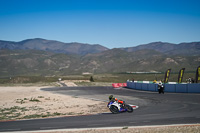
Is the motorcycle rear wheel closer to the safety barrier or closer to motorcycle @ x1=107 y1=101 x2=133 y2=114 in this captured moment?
motorcycle @ x1=107 y1=101 x2=133 y2=114

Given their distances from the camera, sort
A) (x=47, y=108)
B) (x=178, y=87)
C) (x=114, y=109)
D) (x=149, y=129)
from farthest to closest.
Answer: (x=178, y=87), (x=47, y=108), (x=114, y=109), (x=149, y=129)

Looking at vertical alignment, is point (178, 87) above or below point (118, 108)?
above

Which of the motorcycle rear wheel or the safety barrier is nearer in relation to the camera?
the motorcycle rear wheel

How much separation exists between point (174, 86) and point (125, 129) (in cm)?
2619

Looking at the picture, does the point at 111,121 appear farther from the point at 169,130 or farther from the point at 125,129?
the point at 169,130

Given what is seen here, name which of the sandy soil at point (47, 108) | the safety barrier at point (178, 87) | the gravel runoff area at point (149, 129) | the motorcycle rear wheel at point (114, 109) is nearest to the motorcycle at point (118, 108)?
the motorcycle rear wheel at point (114, 109)

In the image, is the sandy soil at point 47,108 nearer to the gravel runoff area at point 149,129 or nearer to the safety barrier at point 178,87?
the gravel runoff area at point 149,129

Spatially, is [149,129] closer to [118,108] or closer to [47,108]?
[118,108]

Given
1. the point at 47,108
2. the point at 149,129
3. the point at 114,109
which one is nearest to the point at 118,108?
the point at 114,109

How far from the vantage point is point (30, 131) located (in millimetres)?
13758

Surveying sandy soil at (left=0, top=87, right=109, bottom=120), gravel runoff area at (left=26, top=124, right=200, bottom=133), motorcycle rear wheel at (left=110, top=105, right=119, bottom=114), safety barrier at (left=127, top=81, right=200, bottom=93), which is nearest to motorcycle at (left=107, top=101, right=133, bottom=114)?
motorcycle rear wheel at (left=110, top=105, right=119, bottom=114)

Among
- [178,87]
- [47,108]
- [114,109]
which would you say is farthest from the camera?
[178,87]

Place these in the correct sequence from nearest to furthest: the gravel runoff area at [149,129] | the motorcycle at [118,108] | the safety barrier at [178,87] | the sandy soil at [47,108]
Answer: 1. the gravel runoff area at [149,129]
2. the motorcycle at [118,108]
3. the sandy soil at [47,108]
4. the safety barrier at [178,87]

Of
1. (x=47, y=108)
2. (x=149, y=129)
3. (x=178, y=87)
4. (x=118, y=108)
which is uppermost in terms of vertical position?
(x=178, y=87)
